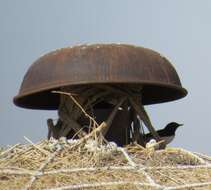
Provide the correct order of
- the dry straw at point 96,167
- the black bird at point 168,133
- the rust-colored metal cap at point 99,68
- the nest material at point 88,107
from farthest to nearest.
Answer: the black bird at point 168,133 < the nest material at point 88,107 < the rust-colored metal cap at point 99,68 < the dry straw at point 96,167

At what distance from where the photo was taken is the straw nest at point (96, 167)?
193 inches

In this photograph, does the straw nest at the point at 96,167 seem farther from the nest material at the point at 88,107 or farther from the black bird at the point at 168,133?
the black bird at the point at 168,133

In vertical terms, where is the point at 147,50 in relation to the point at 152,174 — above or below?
above

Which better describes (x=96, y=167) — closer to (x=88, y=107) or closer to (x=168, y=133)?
(x=88, y=107)

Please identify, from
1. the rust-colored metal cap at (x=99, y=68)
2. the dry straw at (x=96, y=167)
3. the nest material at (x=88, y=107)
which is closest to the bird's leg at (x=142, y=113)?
the nest material at (x=88, y=107)

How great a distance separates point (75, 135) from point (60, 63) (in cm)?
87

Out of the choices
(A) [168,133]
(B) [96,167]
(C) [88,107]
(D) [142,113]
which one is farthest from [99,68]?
(A) [168,133]

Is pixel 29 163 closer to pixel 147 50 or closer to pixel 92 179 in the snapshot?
pixel 92 179

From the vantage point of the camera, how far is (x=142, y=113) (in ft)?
24.6

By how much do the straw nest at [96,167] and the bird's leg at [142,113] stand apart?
3.80ft

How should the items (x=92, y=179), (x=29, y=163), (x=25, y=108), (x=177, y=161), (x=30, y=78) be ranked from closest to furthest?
1. (x=92, y=179)
2. (x=29, y=163)
3. (x=177, y=161)
4. (x=30, y=78)
5. (x=25, y=108)

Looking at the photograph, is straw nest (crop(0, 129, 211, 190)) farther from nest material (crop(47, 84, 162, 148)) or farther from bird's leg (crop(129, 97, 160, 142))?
bird's leg (crop(129, 97, 160, 142))

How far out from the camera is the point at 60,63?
6871 mm

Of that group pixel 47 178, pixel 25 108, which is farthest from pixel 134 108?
pixel 47 178
